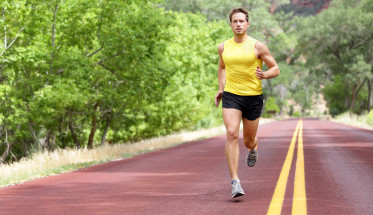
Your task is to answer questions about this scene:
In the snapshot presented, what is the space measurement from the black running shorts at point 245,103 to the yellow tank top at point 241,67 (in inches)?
2.3

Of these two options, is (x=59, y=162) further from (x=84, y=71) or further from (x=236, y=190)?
(x=236, y=190)

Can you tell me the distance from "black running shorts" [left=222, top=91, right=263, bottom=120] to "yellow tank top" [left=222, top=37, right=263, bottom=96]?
0.19 ft

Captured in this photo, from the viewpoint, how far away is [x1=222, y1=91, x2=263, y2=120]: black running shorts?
6.65m

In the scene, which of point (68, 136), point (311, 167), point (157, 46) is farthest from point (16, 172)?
point (68, 136)

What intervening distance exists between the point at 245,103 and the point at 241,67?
474 millimetres

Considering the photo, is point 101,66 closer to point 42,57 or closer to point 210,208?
point 42,57

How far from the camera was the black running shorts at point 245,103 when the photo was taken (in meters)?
6.65

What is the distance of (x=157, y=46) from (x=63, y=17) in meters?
3.51

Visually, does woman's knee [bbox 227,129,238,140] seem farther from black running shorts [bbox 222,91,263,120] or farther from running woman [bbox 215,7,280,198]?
black running shorts [bbox 222,91,263,120]

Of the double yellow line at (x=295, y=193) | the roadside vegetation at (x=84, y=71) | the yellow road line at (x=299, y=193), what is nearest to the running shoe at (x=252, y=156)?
the double yellow line at (x=295, y=193)

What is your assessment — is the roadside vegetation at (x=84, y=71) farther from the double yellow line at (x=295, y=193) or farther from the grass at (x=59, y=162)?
the double yellow line at (x=295, y=193)

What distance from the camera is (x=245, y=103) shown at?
6699 mm

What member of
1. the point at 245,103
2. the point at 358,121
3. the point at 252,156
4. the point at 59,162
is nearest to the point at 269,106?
the point at 358,121

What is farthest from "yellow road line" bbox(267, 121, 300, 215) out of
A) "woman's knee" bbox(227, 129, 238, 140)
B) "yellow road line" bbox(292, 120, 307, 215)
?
"woman's knee" bbox(227, 129, 238, 140)
